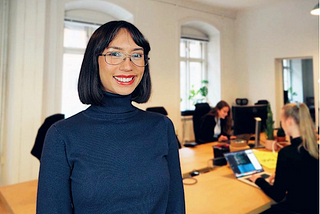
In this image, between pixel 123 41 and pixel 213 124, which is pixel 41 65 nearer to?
pixel 213 124

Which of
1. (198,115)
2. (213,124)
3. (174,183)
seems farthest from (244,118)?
(174,183)

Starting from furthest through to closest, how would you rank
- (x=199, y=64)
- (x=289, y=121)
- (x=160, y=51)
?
(x=199, y=64) → (x=160, y=51) → (x=289, y=121)

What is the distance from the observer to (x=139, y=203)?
80 cm

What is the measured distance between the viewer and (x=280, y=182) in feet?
5.11

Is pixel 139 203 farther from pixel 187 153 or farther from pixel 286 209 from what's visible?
pixel 187 153

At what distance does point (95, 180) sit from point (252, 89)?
20.9 feet

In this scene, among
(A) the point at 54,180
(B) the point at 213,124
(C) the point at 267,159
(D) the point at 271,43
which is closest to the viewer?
(A) the point at 54,180

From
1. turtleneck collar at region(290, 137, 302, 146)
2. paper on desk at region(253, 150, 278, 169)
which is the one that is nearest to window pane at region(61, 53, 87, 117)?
paper on desk at region(253, 150, 278, 169)

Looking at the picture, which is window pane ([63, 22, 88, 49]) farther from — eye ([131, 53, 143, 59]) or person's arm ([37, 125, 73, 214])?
person's arm ([37, 125, 73, 214])

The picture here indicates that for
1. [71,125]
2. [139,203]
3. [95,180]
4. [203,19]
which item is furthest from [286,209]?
[203,19]

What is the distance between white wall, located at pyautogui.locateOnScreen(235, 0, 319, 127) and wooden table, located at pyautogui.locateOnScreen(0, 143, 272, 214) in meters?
4.90

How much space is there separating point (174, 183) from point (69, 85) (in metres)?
4.09

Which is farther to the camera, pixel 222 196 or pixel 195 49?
pixel 195 49

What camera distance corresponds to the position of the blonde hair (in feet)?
5.30
